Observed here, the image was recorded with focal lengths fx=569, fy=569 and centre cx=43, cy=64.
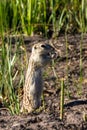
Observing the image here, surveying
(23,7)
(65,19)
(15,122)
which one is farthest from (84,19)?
(15,122)

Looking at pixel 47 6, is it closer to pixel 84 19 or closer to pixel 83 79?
pixel 84 19

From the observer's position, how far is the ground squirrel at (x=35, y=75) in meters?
4.68

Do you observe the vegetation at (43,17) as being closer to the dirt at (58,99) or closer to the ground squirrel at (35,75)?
the dirt at (58,99)

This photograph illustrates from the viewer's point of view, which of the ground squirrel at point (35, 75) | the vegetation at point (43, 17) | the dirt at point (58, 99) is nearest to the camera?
the dirt at point (58, 99)

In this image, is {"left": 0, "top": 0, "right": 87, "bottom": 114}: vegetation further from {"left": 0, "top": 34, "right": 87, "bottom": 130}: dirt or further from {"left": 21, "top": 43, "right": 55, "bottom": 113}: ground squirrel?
{"left": 21, "top": 43, "right": 55, "bottom": 113}: ground squirrel

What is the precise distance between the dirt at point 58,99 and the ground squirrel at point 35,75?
11 cm

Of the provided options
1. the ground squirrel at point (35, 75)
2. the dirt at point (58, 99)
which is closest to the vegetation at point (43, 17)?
the dirt at point (58, 99)

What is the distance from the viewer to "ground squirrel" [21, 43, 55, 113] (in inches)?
184

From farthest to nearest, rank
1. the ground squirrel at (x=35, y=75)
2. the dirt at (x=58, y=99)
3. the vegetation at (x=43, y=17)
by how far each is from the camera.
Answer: the vegetation at (x=43, y=17), the ground squirrel at (x=35, y=75), the dirt at (x=58, y=99)

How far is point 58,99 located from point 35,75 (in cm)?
53

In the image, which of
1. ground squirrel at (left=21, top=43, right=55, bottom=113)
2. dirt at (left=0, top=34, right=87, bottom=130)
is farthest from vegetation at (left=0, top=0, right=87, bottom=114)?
ground squirrel at (left=21, top=43, right=55, bottom=113)

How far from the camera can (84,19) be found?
6.91 metres

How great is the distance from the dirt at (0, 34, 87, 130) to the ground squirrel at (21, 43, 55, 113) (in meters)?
0.11

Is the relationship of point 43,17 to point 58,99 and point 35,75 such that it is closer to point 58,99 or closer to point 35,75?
point 58,99
